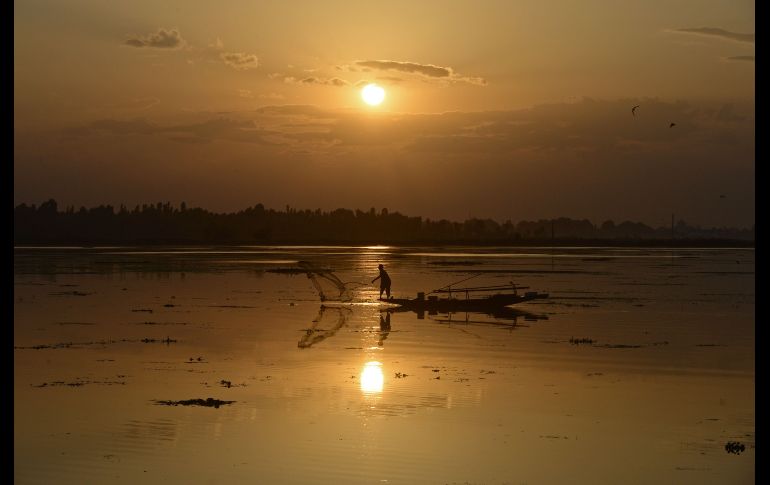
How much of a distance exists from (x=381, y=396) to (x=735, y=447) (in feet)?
24.5

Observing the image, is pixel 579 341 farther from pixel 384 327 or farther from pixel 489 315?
pixel 489 315

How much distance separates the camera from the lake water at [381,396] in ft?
47.4

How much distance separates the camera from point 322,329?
34.3 m

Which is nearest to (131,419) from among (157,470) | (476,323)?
(157,470)

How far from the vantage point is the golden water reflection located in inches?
818

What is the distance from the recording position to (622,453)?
1544cm

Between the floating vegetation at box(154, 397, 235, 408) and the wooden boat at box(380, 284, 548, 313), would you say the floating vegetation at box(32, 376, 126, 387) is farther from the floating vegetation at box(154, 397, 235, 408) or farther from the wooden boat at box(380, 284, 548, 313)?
the wooden boat at box(380, 284, 548, 313)

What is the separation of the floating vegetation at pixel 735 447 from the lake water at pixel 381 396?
0.37 ft

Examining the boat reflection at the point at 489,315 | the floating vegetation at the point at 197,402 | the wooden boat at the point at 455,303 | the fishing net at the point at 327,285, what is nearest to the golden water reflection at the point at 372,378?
the floating vegetation at the point at 197,402

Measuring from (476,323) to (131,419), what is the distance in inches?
879

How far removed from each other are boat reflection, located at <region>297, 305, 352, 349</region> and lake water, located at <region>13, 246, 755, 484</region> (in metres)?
0.12

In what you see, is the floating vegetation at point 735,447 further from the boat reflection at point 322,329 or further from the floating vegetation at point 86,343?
the floating vegetation at point 86,343

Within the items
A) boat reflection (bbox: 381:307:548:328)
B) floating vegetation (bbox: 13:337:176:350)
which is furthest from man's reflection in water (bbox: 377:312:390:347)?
floating vegetation (bbox: 13:337:176:350)

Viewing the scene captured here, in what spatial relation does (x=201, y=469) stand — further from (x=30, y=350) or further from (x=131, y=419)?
(x=30, y=350)
